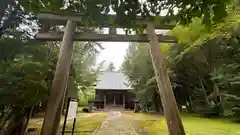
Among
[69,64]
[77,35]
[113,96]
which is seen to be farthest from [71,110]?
[113,96]

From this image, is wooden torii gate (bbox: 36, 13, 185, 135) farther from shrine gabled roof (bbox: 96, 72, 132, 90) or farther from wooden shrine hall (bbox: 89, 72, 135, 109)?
wooden shrine hall (bbox: 89, 72, 135, 109)

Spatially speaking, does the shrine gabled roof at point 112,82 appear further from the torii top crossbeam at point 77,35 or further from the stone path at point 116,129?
the torii top crossbeam at point 77,35

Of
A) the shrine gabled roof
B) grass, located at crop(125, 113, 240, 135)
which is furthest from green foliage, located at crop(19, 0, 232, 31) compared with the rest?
the shrine gabled roof

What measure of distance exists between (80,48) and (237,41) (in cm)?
A: 673

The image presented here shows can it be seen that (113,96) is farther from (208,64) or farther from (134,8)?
(134,8)

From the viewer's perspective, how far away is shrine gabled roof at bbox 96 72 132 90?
2380cm

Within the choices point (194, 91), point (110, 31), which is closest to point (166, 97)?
point (110, 31)

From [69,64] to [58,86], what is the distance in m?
0.66

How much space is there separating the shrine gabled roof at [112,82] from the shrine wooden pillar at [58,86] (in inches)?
688

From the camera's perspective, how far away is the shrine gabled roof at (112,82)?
78.1 ft

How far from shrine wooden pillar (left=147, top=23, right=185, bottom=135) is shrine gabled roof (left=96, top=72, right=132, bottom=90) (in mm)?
17465

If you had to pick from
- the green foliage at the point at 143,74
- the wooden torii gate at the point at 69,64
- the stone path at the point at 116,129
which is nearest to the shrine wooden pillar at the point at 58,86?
the wooden torii gate at the point at 69,64

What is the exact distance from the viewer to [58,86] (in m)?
3.95

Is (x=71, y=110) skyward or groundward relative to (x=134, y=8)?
groundward
